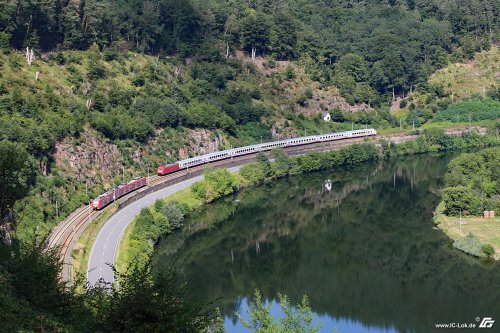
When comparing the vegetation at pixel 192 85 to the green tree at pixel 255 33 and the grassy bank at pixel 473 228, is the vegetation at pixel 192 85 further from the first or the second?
the grassy bank at pixel 473 228

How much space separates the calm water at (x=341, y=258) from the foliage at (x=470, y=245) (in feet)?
3.07

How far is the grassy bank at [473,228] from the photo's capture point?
246ft

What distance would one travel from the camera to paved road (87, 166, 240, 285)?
63.9m

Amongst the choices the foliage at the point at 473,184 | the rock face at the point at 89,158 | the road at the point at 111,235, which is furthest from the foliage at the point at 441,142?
the rock face at the point at 89,158

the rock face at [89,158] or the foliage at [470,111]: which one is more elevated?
the foliage at [470,111]

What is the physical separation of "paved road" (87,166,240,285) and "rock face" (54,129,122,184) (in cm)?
679

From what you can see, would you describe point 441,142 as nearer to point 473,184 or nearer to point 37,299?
point 473,184

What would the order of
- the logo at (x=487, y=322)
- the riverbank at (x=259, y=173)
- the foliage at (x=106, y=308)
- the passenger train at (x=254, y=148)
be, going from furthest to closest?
the passenger train at (x=254, y=148) < the riverbank at (x=259, y=173) < the logo at (x=487, y=322) < the foliage at (x=106, y=308)

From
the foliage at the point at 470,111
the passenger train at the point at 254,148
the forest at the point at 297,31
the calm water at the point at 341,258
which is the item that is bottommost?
the calm water at the point at 341,258

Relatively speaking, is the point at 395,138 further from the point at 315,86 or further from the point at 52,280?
the point at 52,280

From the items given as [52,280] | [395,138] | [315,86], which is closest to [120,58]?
[315,86]

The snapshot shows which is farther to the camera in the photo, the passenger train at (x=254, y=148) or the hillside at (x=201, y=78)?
the passenger train at (x=254, y=148)

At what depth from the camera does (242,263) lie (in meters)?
76.8

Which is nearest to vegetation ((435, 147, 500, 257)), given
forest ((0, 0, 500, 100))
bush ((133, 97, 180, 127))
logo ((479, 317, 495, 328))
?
logo ((479, 317, 495, 328))
